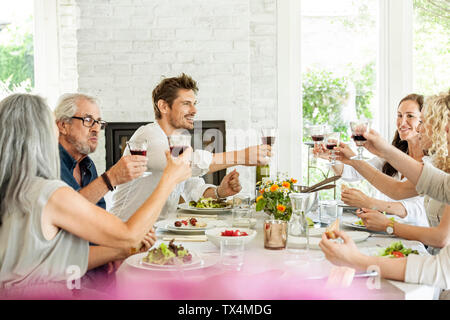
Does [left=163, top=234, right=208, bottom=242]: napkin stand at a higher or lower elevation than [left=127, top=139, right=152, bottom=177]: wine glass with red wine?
lower

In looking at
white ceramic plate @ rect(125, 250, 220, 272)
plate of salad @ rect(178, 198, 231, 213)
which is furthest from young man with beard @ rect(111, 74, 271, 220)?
white ceramic plate @ rect(125, 250, 220, 272)

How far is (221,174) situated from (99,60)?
1.48 meters

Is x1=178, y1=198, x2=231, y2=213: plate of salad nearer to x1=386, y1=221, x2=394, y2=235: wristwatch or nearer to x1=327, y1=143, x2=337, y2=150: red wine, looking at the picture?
x1=327, y1=143, x2=337, y2=150: red wine

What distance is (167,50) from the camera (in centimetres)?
467

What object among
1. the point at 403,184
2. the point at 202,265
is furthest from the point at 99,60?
the point at 202,265

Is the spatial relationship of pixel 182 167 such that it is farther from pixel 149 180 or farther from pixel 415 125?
pixel 415 125

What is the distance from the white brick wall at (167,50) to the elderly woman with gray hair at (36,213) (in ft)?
10.5

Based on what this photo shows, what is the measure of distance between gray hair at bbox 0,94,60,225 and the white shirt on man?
4.52 ft

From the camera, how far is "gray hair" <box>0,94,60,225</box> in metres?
1.45

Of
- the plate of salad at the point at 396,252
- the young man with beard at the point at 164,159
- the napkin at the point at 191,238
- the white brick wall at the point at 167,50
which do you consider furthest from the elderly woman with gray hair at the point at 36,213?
the white brick wall at the point at 167,50

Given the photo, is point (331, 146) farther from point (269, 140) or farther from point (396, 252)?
point (396, 252)

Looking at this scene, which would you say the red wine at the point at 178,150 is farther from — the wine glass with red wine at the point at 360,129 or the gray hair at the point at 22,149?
the wine glass with red wine at the point at 360,129

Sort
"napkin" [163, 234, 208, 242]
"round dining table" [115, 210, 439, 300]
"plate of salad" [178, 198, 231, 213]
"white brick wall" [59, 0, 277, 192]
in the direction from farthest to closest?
"white brick wall" [59, 0, 277, 192] → "plate of salad" [178, 198, 231, 213] → "napkin" [163, 234, 208, 242] → "round dining table" [115, 210, 439, 300]

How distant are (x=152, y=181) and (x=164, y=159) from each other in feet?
0.67
